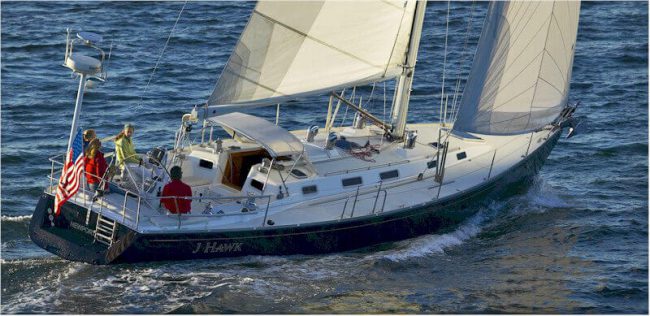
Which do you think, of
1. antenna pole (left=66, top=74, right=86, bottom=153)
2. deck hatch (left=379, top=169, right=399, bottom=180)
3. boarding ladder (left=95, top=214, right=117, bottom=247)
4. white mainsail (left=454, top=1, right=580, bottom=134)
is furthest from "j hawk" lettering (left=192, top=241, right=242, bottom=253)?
white mainsail (left=454, top=1, right=580, bottom=134)

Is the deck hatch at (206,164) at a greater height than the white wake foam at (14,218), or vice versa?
the deck hatch at (206,164)

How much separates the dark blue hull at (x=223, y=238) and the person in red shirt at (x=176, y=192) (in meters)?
0.66

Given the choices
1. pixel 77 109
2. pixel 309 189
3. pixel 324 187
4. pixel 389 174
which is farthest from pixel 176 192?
pixel 389 174

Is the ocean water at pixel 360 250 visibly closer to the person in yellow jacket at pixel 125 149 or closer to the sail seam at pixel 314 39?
the person in yellow jacket at pixel 125 149

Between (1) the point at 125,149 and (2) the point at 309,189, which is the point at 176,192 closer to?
(1) the point at 125,149

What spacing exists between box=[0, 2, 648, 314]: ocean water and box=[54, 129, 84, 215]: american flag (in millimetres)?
1618

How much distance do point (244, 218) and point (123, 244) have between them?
8.48 feet

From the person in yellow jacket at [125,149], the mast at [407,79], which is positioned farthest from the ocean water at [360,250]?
→ the mast at [407,79]

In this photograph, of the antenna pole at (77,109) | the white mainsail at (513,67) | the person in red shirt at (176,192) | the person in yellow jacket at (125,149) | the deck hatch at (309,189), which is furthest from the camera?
the white mainsail at (513,67)

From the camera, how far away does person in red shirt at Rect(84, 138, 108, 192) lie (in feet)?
86.3

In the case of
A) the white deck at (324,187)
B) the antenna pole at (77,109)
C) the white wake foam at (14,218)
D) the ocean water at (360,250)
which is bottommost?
the white wake foam at (14,218)

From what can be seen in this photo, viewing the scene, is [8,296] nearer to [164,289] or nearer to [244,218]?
[164,289]

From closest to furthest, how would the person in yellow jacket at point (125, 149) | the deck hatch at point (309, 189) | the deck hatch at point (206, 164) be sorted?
the person in yellow jacket at point (125, 149)
the deck hatch at point (309, 189)
the deck hatch at point (206, 164)

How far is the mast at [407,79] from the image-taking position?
2823cm
